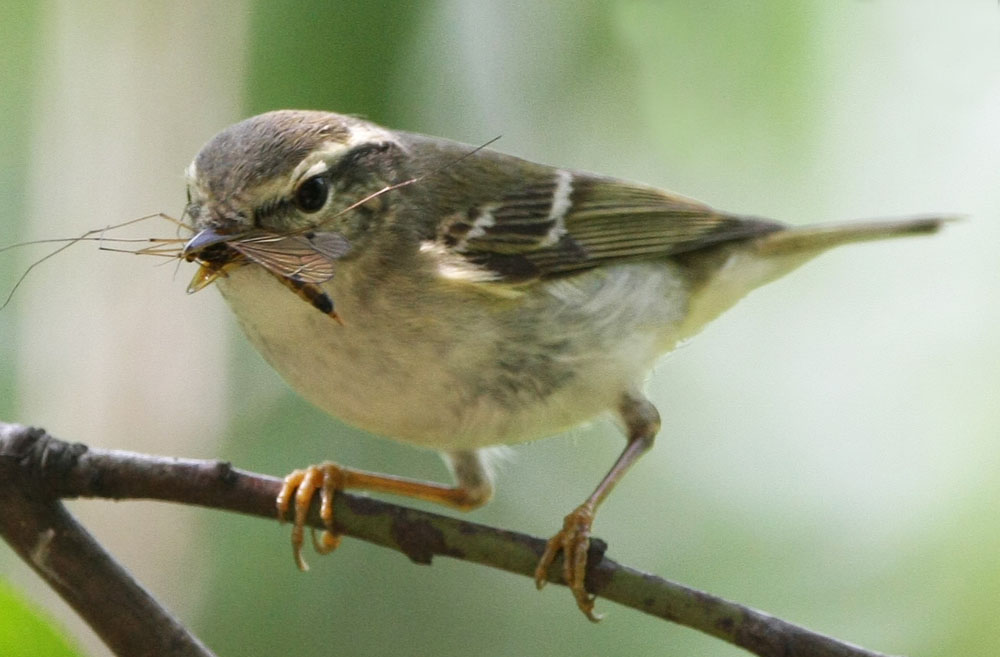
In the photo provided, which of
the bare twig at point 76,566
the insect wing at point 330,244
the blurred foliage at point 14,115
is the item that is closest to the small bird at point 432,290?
the insect wing at point 330,244

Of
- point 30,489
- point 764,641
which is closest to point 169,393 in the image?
point 30,489

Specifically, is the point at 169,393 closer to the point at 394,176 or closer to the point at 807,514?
the point at 394,176

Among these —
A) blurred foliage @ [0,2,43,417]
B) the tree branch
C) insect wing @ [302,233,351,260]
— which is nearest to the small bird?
insect wing @ [302,233,351,260]

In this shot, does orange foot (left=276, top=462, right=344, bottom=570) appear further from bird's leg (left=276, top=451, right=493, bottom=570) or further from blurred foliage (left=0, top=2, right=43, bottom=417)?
blurred foliage (left=0, top=2, right=43, bottom=417)

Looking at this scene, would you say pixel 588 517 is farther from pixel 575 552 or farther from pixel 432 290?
pixel 432 290

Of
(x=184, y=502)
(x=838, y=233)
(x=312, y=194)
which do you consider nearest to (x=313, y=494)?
(x=184, y=502)

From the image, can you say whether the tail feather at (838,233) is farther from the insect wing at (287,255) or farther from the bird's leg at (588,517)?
the insect wing at (287,255)

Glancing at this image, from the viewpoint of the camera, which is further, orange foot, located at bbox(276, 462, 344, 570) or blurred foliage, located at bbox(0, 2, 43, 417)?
blurred foliage, located at bbox(0, 2, 43, 417)
